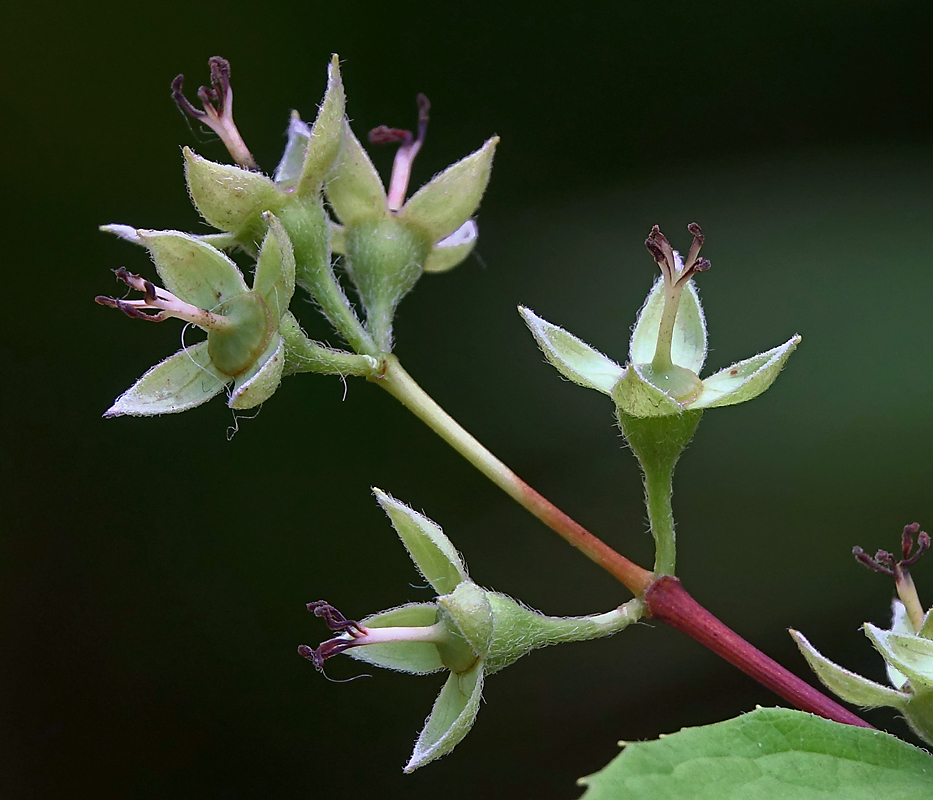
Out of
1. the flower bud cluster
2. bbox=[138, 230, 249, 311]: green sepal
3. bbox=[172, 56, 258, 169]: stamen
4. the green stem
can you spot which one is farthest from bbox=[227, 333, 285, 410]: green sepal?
the green stem

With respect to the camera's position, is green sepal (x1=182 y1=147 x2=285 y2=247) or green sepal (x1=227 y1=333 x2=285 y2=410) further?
green sepal (x1=182 y1=147 x2=285 y2=247)

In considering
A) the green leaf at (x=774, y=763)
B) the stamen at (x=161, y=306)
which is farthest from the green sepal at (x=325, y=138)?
the green leaf at (x=774, y=763)

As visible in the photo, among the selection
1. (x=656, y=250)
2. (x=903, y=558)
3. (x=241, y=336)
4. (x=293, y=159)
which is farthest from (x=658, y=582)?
(x=293, y=159)

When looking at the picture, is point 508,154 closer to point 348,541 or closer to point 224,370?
point 348,541

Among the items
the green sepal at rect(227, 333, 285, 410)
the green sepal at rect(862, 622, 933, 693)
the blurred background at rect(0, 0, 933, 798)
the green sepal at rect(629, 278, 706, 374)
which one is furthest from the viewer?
Answer: the blurred background at rect(0, 0, 933, 798)

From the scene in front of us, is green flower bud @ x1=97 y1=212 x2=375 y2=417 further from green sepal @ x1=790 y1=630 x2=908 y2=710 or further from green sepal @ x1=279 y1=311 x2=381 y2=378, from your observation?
green sepal @ x1=790 y1=630 x2=908 y2=710

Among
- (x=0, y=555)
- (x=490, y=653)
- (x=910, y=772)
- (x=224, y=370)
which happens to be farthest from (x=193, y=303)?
(x=0, y=555)

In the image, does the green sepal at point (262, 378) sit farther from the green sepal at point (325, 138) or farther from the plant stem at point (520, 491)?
the green sepal at point (325, 138)

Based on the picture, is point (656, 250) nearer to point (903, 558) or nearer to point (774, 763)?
point (903, 558)
